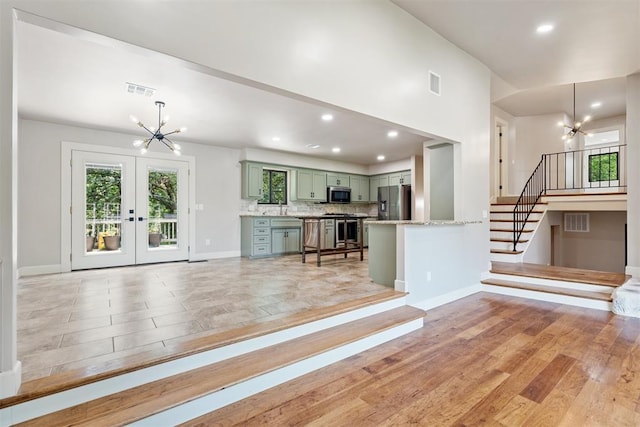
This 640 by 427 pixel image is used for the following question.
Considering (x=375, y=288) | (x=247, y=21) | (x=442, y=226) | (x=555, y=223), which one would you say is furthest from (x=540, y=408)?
(x=555, y=223)

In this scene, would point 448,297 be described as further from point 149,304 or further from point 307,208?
point 307,208

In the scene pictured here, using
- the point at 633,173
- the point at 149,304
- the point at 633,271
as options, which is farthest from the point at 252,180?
the point at 633,271

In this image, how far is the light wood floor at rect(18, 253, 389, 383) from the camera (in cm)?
208

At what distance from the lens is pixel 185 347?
2.05 meters

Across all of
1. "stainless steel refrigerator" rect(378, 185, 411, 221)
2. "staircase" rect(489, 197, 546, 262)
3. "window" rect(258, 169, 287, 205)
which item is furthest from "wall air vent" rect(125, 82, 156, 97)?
"stainless steel refrigerator" rect(378, 185, 411, 221)

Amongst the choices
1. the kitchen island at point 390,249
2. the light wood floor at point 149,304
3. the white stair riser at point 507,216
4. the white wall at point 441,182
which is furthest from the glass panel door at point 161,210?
the white stair riser at point 507,216

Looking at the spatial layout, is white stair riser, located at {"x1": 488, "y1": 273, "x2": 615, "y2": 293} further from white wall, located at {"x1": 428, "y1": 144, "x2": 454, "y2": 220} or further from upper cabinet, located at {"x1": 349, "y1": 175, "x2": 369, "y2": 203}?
upper cabinet, located at {"x1": 349, "y1": 175, "x2": 369, "y2": 203}

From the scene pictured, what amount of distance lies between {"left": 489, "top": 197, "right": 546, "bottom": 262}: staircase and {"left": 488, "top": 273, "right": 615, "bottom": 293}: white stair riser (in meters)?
1.08

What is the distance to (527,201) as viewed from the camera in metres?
6.70

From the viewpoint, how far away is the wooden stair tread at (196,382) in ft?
5.16

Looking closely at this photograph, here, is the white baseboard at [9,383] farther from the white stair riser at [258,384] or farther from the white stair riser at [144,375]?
the white stair riser at [258,384]

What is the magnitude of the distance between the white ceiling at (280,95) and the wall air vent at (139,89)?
3.0 inches

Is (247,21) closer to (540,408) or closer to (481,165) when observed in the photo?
(540,408)

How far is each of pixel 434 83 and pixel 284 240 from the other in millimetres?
4699
